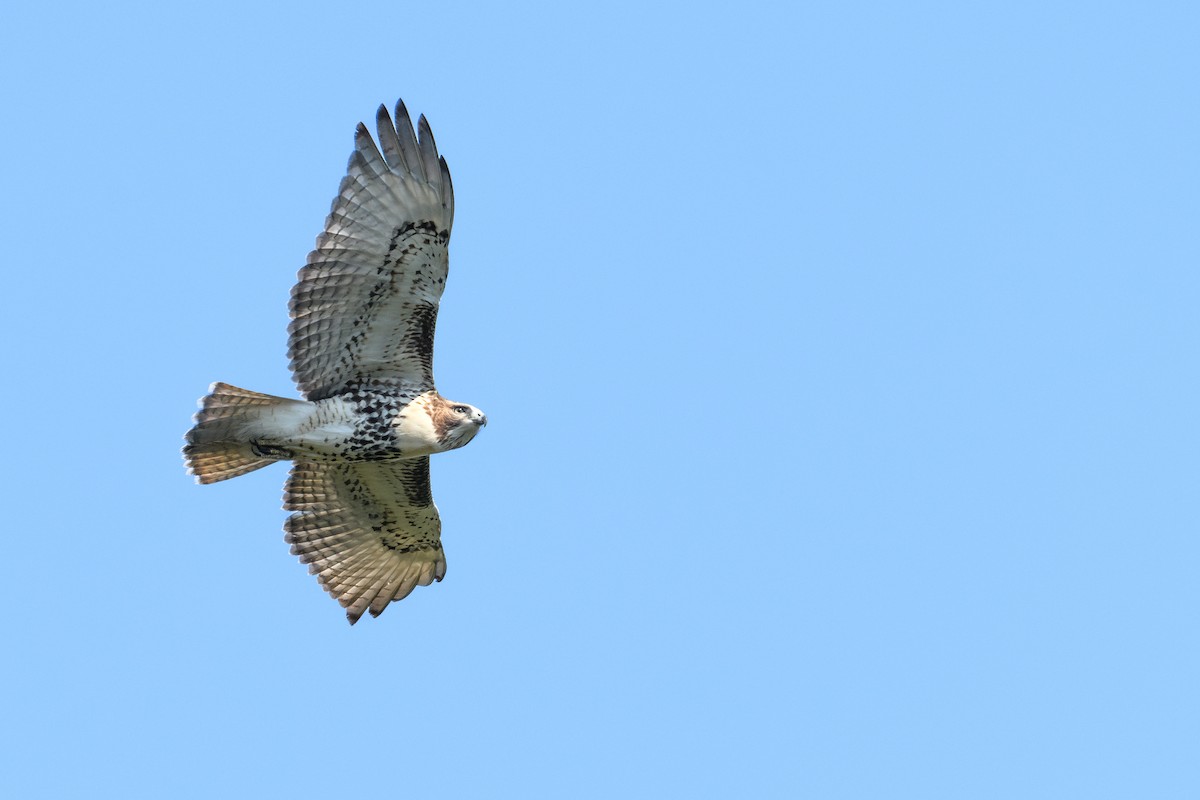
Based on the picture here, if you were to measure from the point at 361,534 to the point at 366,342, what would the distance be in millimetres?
2368

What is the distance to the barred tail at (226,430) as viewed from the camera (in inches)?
560

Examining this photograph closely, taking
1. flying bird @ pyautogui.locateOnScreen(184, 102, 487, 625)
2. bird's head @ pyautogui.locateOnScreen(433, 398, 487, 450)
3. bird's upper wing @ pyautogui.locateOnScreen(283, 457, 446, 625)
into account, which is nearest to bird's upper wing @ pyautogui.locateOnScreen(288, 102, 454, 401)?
flying bird @ pyautogui.locateOnScreen(184, 102, 487, 625)

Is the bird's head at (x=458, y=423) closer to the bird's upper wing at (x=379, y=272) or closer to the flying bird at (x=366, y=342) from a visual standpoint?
the flying bird at (x=366, y=342)

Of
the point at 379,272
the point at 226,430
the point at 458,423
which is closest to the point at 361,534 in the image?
the point at 226,430

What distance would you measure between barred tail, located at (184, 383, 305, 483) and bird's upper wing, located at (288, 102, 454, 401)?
0.40 meters

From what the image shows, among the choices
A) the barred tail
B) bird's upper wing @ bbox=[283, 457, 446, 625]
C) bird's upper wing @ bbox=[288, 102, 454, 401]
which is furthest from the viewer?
bird's upper wing @ bbox=[283, 457, 446, 625]

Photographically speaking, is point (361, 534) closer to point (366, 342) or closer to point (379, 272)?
point (366, 342)

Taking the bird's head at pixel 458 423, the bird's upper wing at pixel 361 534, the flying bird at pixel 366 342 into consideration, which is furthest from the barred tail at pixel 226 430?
the bird's upper wing at pixel 361 534

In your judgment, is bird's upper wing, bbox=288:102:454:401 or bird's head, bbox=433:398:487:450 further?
bird's head, bbox=433:398:487:450

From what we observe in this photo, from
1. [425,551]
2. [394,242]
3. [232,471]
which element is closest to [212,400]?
[232,471]

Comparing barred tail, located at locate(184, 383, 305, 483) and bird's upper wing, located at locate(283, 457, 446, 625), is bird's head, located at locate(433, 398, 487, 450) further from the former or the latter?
bird's upper wing, located at locate(283, 457, 446, 625)

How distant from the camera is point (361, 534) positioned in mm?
16172

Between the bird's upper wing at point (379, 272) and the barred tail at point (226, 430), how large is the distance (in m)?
0.40

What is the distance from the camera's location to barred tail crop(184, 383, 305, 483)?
1423 cm
